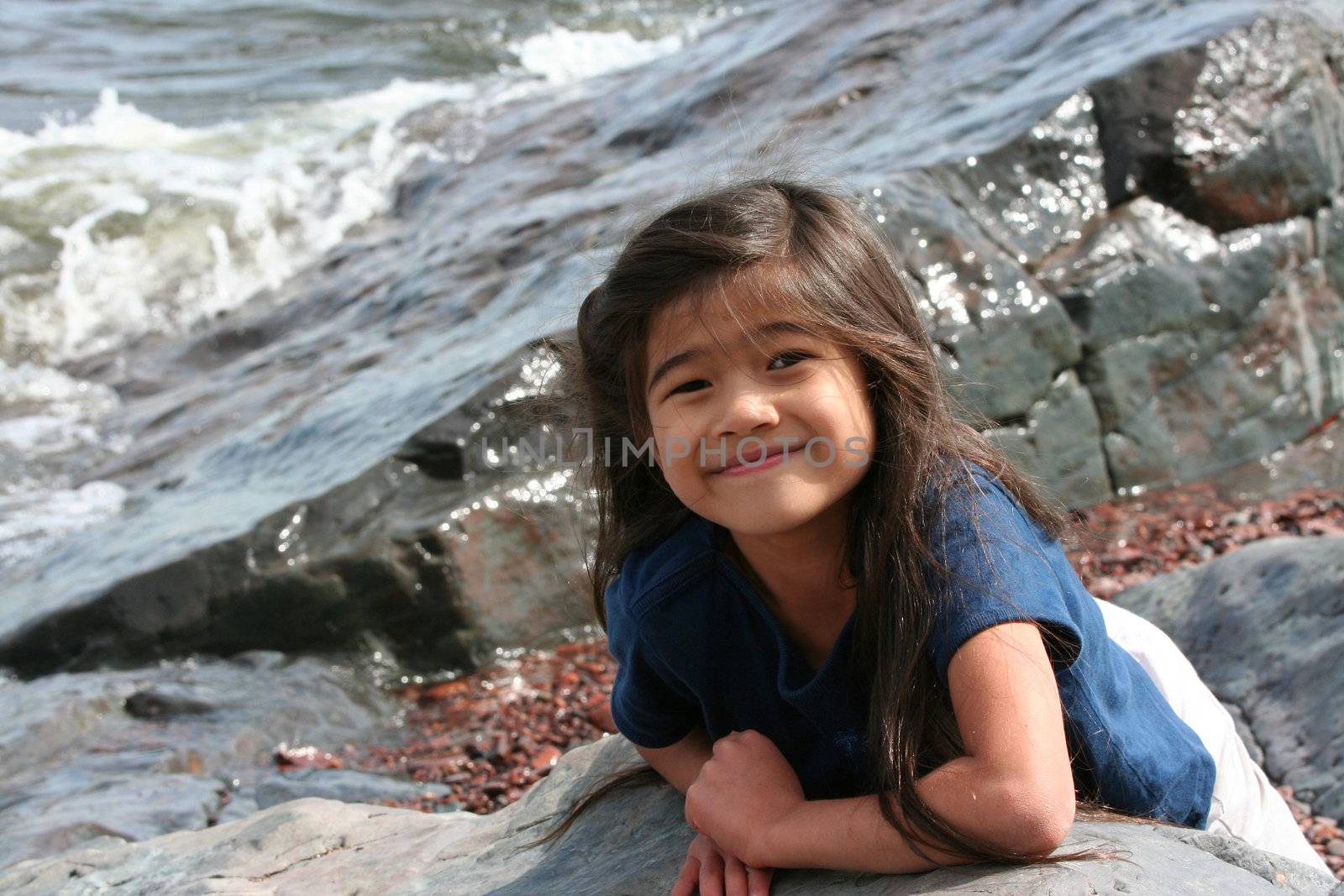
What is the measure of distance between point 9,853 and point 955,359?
331 centimetres

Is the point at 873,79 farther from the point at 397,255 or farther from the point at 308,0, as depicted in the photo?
the point at 308,0

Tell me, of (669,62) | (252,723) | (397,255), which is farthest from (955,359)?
(669,62)

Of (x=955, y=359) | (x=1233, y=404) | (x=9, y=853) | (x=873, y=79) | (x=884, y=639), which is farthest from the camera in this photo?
(x=873, y=79)

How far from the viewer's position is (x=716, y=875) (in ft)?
6.95

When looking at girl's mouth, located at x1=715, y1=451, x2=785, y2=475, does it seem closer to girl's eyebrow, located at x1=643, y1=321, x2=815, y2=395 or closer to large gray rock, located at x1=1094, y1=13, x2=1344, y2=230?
girl's eyebrow, located at x1=643, y1=321, x2=815, y2=395

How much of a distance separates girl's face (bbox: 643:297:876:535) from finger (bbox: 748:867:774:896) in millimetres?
510

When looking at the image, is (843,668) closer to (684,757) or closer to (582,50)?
(684,757)

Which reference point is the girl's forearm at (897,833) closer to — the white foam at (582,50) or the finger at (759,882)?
the finger at (759,882)

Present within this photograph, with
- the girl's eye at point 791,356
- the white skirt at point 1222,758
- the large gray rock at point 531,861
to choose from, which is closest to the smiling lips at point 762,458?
the girl's eye at point 791,356

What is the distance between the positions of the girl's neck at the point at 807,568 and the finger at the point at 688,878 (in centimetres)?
43

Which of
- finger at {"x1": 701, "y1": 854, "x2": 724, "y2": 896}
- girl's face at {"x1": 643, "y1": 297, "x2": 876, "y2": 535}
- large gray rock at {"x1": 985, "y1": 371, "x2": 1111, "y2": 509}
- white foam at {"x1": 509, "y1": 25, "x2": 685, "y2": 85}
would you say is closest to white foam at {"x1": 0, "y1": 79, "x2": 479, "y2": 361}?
white foam at {"x1": 509, "y1": 25, "x2": 685, "y2": 85}

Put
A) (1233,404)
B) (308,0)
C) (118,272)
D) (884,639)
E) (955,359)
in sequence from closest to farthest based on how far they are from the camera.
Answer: (884,639)
(955,359)
(1233,404)
(118,272)
(308,0)

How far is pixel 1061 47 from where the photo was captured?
634cm

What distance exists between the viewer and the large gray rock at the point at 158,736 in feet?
12.4
